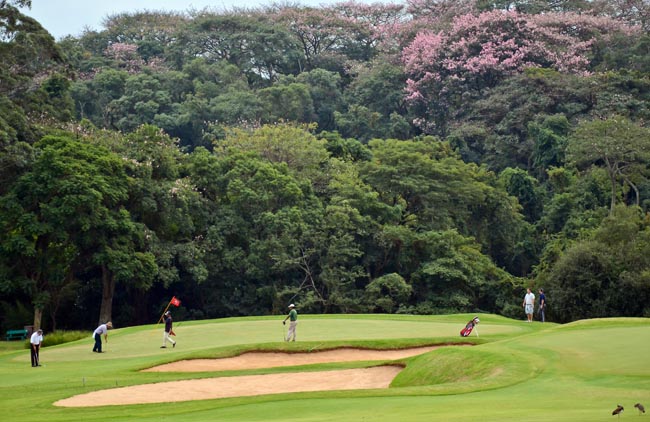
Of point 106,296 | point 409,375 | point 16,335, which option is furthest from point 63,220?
point 409,375

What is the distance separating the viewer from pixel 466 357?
2623 cm

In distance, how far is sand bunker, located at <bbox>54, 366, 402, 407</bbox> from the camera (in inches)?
951

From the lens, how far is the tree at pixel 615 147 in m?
57.4

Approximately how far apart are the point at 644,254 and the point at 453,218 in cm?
1664

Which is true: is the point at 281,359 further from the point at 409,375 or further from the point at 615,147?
the point at 615,147

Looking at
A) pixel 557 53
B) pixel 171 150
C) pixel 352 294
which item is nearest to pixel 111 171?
pixel 171 150

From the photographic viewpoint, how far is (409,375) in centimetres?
2689

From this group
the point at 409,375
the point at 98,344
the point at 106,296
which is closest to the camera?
the point at 409,375

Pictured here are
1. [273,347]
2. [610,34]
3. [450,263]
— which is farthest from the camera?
[610,34]

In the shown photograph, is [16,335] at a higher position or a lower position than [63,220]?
lower

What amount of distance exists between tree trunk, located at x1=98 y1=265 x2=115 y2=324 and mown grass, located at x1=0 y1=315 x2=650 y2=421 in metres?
14.2

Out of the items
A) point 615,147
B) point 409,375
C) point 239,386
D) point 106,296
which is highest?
point 615,147

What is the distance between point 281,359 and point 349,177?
30208mm

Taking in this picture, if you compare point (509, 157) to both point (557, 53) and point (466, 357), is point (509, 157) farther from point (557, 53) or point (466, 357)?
point (466, 357)
